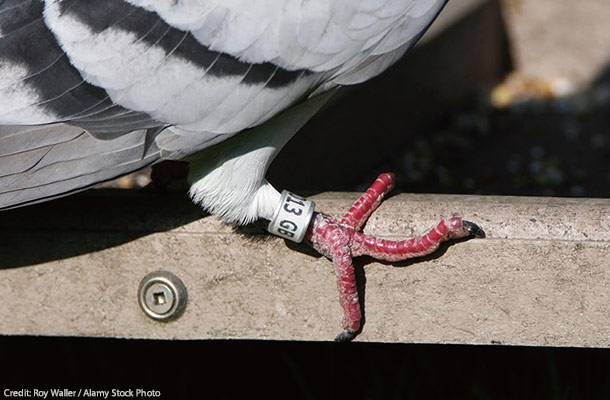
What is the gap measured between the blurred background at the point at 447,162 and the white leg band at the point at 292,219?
1.52 feet

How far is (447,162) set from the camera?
3.93 metres

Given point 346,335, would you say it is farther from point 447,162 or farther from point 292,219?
point 447,162

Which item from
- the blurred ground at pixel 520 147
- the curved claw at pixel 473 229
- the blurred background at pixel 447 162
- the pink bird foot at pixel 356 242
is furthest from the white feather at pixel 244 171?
the blurred ground at pixel 520 147

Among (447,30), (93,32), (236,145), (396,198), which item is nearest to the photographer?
(93,32)

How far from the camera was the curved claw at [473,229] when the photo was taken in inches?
78.9

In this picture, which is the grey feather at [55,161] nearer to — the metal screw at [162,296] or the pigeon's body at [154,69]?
the pigeon's body at [154,69]

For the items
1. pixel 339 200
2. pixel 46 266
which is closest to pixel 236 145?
pixel 339 200

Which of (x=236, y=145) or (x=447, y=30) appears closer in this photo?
(x=236, y=145)

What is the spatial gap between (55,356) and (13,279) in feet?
2.41

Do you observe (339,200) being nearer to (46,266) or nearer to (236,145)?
(236,145)

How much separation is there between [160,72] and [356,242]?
62 centimetres

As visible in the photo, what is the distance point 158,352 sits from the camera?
2916mm

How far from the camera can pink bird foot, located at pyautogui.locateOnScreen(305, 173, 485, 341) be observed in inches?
79.6

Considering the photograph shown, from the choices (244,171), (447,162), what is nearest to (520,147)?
(447,162)
